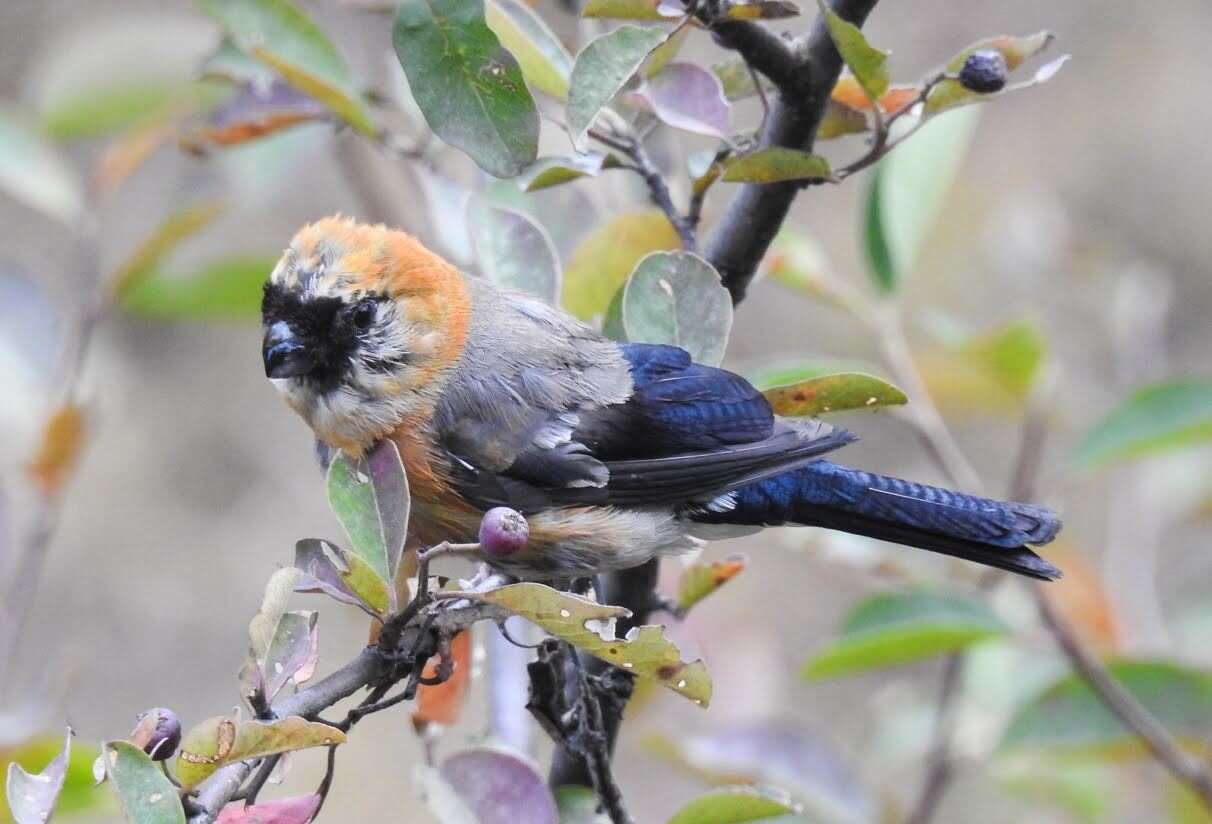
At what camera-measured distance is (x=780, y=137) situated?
2.52 metres

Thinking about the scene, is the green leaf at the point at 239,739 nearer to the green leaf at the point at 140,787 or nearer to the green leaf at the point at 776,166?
the green leaf at the point at 140,787

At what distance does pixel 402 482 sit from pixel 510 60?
675 mm

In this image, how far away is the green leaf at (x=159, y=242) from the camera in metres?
3.54

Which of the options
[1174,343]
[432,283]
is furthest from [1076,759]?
[1174,343]

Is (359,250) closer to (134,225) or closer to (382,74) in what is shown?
(382,74)

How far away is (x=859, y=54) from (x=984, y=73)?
226mm

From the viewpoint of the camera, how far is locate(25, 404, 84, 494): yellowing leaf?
3.37 metres

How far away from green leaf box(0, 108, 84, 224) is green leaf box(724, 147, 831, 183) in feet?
7.37

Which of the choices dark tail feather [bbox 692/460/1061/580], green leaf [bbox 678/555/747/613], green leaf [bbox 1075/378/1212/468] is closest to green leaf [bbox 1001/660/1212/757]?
green leaf [bbox 1075/378/1212/468]

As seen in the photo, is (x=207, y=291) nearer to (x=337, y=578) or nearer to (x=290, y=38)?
(x=290, y=38)

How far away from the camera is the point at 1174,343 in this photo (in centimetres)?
831

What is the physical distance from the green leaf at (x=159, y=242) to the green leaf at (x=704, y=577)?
→ 1.61 m

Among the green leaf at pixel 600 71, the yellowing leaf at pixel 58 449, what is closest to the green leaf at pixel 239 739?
the green leaf at pixel 600 71

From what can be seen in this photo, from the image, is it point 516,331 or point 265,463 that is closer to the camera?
point 516,331
